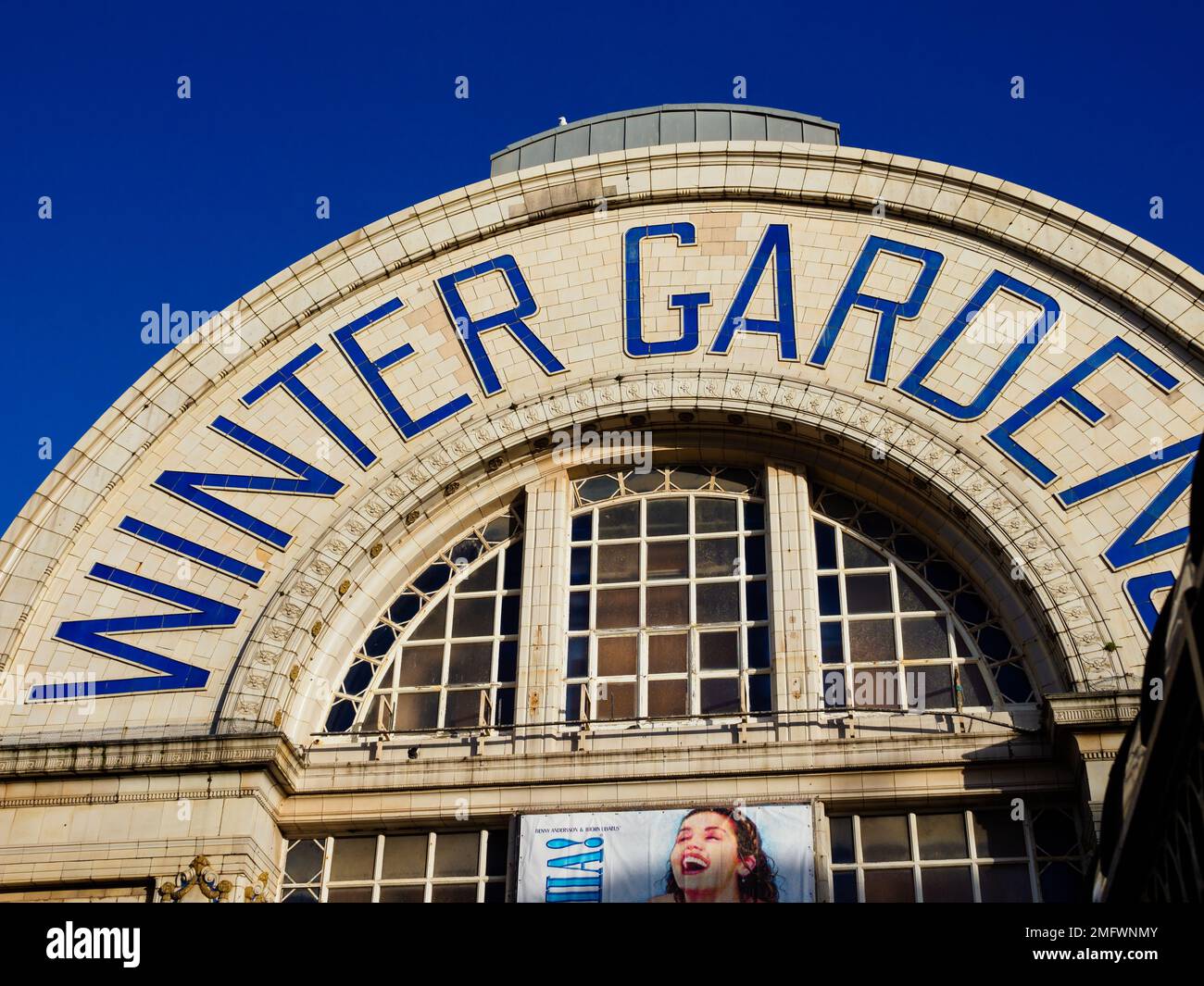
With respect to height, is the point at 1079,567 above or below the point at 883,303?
below

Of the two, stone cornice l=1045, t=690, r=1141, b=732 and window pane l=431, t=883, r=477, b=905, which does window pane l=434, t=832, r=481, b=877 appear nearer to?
window pane l=431, t=883, r=477, b=905

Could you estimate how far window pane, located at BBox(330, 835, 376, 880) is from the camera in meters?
25.2

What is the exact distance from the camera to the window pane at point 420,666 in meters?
27.0

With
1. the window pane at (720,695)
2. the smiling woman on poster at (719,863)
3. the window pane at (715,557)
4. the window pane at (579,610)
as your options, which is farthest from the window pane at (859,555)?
the smiling woman on poster at (719,863)

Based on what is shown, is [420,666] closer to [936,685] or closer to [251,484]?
[251,484]

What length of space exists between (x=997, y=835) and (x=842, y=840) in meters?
2.21

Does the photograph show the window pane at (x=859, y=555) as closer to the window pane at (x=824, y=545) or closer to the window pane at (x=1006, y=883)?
the window pane at (x=824, y=545)

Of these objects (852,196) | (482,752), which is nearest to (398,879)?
(482,752)

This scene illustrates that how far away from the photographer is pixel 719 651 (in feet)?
87.2

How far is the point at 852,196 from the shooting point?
97.3ft

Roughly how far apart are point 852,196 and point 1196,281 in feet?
19.5

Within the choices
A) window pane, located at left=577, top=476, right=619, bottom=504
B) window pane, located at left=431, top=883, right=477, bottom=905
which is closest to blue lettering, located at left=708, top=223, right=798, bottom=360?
window pane, located at left=577, top=476, right=619, bottom=504
